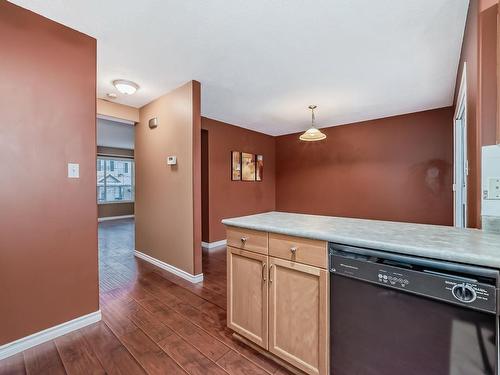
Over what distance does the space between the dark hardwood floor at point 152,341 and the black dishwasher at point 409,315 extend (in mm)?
654

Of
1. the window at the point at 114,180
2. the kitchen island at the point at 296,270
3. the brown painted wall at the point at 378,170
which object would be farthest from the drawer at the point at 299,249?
the window at the point at 114,180

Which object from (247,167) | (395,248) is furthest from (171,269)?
(395,248)

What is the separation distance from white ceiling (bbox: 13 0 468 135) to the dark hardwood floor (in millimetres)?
2412

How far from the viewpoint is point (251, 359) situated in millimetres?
1558

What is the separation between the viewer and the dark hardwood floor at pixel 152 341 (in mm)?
1498

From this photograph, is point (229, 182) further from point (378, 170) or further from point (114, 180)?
point (114, 180)

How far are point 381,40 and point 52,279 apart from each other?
331 cm

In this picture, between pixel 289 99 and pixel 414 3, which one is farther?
pixel 289 99

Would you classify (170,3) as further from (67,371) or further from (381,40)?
(67,371)

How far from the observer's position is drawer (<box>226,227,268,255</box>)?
58.7 inches

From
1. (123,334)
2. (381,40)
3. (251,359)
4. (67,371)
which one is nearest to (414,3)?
(381,40)

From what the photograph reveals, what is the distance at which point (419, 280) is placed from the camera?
3.09ft

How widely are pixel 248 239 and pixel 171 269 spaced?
202 centimetres

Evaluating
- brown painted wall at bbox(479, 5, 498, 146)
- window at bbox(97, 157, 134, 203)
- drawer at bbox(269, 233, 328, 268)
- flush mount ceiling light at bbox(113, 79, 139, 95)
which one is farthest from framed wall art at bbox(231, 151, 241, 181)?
window at bbox(97, 157, 134, 203)
